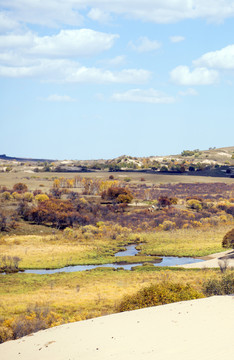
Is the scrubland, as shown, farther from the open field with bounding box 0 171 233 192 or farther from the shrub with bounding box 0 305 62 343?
the open field with bounding box 0 171 233 192

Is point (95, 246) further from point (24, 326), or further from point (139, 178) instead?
point (139, 178)

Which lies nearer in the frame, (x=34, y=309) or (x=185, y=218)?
(x=34, y=309)

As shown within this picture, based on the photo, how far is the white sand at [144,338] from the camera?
41.5ft

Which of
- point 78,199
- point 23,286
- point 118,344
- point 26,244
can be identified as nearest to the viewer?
point 118,344

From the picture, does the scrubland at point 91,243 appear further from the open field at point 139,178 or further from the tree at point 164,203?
the open field at point 139,178

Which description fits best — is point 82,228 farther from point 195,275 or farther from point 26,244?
point 195,275

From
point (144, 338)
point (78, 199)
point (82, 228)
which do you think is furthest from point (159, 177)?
point (144, 338)

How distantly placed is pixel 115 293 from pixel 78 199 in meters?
46.7

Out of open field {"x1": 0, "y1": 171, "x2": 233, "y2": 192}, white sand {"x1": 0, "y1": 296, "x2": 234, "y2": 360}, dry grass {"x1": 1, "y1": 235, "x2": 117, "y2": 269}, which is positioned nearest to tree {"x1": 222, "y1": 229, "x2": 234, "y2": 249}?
dry grass {"x1": 1, "y1": 235, "x2": 117, "y2": 269}

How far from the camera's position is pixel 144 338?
14039 millimetres

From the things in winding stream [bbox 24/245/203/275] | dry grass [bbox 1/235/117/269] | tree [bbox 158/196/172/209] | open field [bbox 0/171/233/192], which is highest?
open field [bbox 0/171/233/192]

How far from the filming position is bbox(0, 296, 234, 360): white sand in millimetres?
12648

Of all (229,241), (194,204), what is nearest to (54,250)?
(229,241)

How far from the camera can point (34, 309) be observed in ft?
75.8
